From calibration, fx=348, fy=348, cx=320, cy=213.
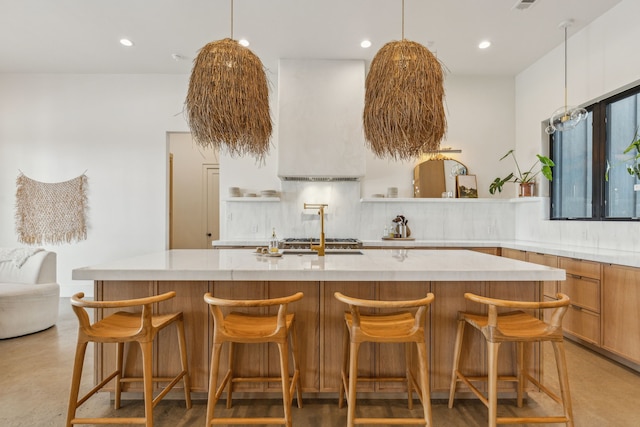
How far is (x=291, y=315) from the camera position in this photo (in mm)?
1999

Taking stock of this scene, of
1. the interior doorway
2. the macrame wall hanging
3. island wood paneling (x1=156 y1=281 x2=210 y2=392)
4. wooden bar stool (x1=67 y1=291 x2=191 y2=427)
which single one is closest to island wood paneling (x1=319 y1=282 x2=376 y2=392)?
island wood paneling (x1=156 y1=281 x2=210 y2=392)

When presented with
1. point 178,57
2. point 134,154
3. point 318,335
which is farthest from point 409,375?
point 134,154

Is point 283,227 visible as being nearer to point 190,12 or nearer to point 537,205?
point 190,12

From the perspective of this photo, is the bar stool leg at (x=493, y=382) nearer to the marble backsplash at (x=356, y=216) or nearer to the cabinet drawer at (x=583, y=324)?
the cabinet drawer at (x=583, y=324)

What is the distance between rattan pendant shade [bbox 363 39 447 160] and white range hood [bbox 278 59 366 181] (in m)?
1.98

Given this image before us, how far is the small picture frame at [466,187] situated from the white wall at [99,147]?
3965 mm

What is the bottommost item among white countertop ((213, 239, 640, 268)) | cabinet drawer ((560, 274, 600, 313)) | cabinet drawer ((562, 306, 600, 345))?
cabinet drawer ((562, 306, 600, 345))

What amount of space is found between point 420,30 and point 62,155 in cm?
504

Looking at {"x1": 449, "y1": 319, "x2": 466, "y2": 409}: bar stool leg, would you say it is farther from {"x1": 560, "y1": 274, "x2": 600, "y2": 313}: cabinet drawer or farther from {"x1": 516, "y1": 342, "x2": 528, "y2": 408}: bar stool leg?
{"x1": 560, "y1": 274, "x2": 600, "y2": 313}: cabinet drawer

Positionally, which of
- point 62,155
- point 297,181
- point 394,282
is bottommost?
point 394,282

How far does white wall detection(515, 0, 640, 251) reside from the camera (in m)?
3.17

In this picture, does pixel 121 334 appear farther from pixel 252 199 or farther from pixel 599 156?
pixel 599 156

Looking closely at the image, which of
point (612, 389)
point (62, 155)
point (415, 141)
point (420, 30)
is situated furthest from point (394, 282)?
point (62, 155)

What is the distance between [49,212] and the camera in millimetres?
4914
